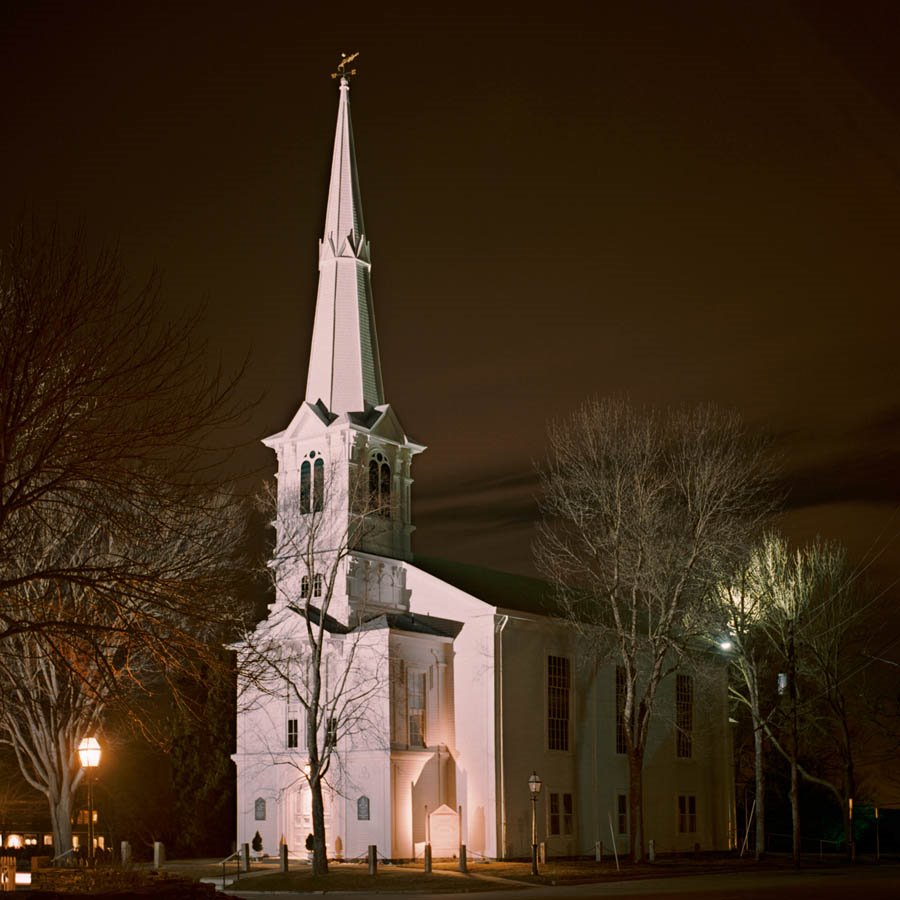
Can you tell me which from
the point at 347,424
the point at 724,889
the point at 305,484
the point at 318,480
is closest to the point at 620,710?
the point at 318,480

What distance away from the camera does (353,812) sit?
4422 cm

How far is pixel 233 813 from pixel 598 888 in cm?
2451

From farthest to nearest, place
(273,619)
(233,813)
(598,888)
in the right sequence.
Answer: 1. (233,813)
2. (273,619)
3. (598,888)

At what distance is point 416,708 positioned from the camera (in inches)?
1802

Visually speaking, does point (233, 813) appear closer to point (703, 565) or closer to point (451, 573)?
point (451, 573)

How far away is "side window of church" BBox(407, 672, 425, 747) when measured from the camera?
149 ft

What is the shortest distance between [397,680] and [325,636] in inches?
120

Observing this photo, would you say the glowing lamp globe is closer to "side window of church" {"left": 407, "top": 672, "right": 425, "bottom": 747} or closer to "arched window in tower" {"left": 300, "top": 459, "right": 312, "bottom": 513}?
"side window of church" {"left": 407, "top": 672, "right": 425, "bottom": 747}

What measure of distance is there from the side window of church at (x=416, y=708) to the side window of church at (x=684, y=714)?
1494cm

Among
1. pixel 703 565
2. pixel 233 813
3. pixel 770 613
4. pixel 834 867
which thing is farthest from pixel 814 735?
pixel 233 813

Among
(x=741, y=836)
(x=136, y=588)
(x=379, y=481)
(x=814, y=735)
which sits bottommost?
(x=741, y=836)

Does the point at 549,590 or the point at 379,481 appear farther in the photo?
the point at 549,590

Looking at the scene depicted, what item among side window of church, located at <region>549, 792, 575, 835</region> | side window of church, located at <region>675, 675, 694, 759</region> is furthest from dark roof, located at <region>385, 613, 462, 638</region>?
side window of church, located at <region>675, 675, 694, 759</region>

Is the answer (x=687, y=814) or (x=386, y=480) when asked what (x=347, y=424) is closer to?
(x=386, y=480)
